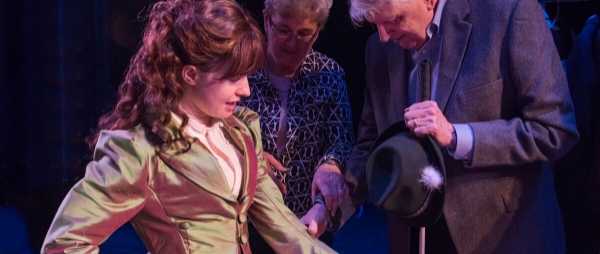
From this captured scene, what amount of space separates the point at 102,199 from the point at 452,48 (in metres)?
0.91

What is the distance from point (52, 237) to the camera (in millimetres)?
1721

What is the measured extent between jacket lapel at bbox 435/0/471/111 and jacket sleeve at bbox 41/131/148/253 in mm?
760

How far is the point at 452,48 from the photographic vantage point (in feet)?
7.12

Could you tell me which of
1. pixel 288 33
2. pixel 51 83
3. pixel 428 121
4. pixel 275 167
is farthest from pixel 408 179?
pixel 51 83

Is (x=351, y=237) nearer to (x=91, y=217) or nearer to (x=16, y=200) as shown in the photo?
(x=16, y=200)

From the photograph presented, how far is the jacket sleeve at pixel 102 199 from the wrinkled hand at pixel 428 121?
0.61 meters

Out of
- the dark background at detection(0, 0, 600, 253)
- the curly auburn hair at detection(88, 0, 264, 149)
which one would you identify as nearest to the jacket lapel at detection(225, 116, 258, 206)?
the curly auburn hair at detection(88, 0, 264, 149)

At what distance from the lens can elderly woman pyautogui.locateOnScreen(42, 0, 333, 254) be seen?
1.83 meters

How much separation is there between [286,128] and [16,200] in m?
2.88

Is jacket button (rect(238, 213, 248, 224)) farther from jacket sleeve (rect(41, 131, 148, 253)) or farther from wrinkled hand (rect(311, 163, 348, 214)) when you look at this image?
wrinkled hand (rect(311, 163, 348, 214))

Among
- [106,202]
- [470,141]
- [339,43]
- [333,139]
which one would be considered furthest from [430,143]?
[339,43]

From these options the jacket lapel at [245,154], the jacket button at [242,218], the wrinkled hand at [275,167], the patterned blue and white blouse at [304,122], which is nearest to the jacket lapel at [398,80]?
the patterned blue and white blouse at [304,122]

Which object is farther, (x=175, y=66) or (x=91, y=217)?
(x=175, y=66)

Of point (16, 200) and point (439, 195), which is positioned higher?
point (439, 195)
